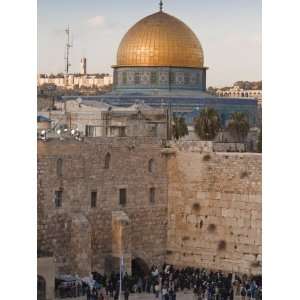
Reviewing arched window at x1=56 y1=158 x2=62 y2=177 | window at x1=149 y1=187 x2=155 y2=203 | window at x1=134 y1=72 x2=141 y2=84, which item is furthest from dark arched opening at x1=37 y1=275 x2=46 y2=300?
window at x1=134 y1=72 x2=141 y2=84

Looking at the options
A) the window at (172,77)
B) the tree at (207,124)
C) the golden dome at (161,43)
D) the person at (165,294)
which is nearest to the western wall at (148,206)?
the person at (165,294)

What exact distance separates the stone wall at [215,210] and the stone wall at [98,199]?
29 cm

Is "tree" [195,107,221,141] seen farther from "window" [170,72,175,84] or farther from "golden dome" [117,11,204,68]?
"golden dome" [117,11,204,68]

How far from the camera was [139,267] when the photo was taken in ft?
78.4

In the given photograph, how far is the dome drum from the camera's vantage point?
36.0 m

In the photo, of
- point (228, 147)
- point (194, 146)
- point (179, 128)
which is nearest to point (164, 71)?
point (179, 128)

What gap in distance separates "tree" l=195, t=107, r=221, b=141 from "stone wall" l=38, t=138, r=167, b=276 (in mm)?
8444

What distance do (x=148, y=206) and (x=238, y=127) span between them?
11130 millimetres

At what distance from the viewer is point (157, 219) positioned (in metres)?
24.2

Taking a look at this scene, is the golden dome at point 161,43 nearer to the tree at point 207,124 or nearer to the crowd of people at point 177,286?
the tree at point 207,124

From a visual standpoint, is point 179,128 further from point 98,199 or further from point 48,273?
point 48,273
